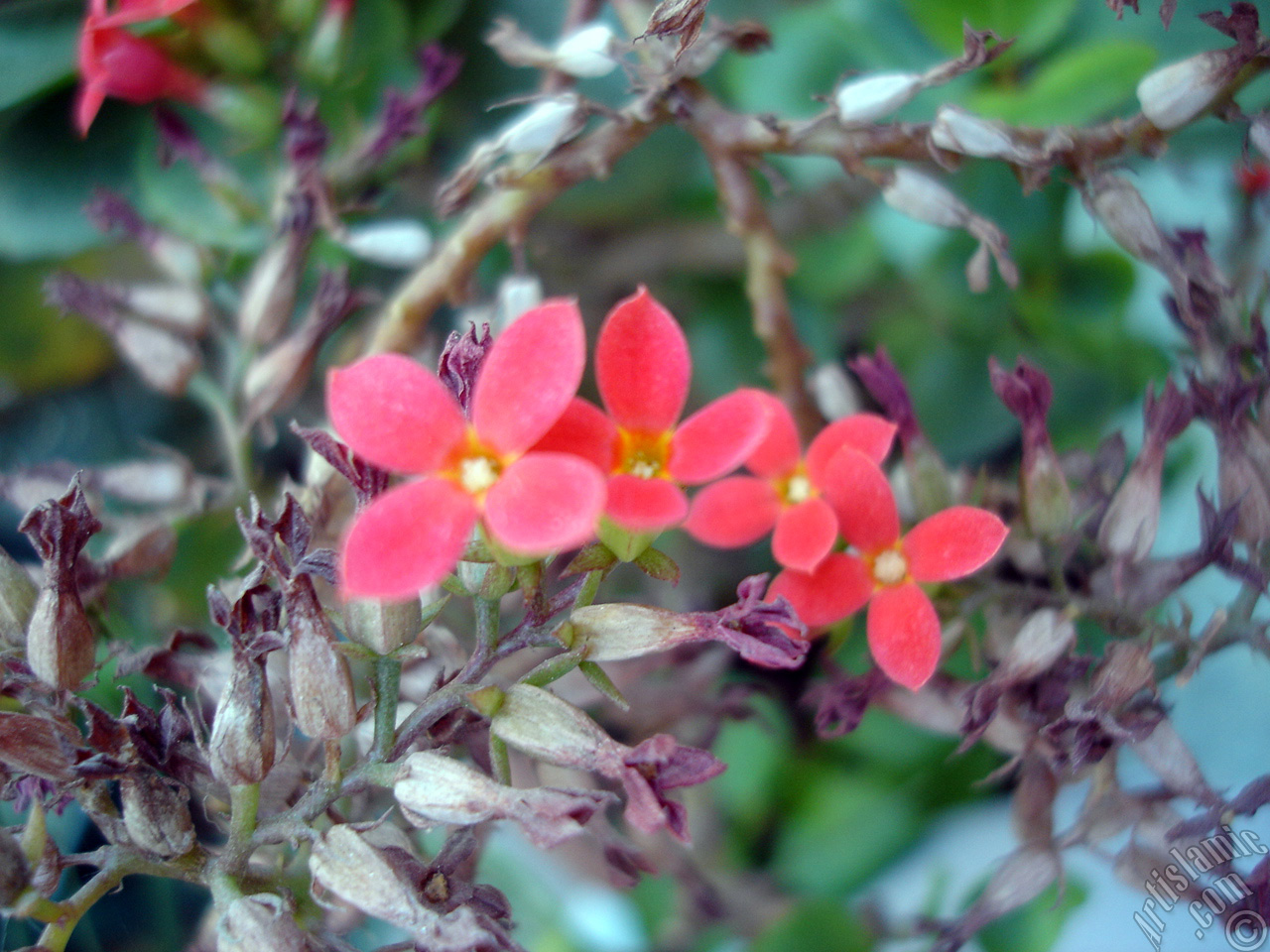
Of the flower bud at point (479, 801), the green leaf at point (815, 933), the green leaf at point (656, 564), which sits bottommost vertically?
the green leaf at point (815, 933)

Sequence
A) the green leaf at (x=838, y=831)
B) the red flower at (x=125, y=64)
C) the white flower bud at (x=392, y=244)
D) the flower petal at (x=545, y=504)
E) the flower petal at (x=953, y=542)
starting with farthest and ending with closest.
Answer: the green leaf at (x=838, y=831) < the white flower bud at (x=392, y=244) < the red flower at (x=125, y=64) < the flower petal at (x=953, y=542) < the flower petal at (x=545, y=504)

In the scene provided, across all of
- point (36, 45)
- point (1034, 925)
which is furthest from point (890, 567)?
point (36, 45)

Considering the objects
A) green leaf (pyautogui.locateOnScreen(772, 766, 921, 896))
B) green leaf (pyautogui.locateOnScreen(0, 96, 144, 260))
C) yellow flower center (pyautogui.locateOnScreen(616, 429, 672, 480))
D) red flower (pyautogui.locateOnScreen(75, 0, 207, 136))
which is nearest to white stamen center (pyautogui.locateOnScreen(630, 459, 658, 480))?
yellow flower center (pyautogui.locateOnScreen(616, 429, 672, 480))

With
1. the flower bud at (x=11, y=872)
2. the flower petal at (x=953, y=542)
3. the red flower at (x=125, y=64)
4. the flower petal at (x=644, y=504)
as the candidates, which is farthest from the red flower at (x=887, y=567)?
the red flower at (x=125, y=64)

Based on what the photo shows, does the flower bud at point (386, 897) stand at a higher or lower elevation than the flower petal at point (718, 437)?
lower

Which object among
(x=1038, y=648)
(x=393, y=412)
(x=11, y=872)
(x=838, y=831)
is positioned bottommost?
(x=838, y=831)

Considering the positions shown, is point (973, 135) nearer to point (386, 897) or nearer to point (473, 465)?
point (473, 465)

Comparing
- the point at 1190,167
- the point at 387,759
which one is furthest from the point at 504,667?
the point at 1190,167

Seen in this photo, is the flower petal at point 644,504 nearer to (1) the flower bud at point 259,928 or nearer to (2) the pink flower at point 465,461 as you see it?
(2) the pink flower at point 465,461
